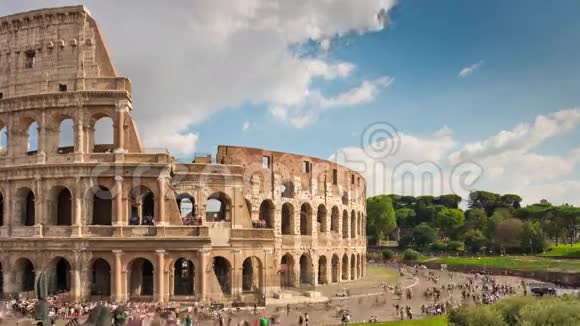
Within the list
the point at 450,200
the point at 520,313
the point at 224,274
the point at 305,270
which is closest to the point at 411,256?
the point at 305,270

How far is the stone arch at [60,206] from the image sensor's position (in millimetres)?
34312

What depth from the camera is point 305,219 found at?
1889 inches

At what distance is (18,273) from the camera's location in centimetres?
3428

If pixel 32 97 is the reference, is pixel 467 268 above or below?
below

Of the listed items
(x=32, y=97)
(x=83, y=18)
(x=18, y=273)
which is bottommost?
(x=18, y=273)

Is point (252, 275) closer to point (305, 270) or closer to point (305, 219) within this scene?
point (305, 270)

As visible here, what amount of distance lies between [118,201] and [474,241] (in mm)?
71064

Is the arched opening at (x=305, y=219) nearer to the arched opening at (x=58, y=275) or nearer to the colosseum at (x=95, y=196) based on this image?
the colosseum at (x=95, y=196)

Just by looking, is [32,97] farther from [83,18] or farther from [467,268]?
[467,268]

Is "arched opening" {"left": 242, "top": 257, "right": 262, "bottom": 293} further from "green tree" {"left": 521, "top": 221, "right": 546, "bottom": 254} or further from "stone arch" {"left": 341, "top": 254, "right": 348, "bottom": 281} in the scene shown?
"green tree" {"left": 521, "top": 221, "right": 546, "bottom": 254}

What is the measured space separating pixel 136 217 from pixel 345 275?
24498 millimetres

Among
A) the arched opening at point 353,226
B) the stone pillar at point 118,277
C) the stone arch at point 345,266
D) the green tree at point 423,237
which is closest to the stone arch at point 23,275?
the stone pillar at point 118,277

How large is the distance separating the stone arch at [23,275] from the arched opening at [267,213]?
56.1 ft

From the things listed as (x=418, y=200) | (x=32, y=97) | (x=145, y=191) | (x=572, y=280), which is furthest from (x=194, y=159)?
(x=418, y=200)
